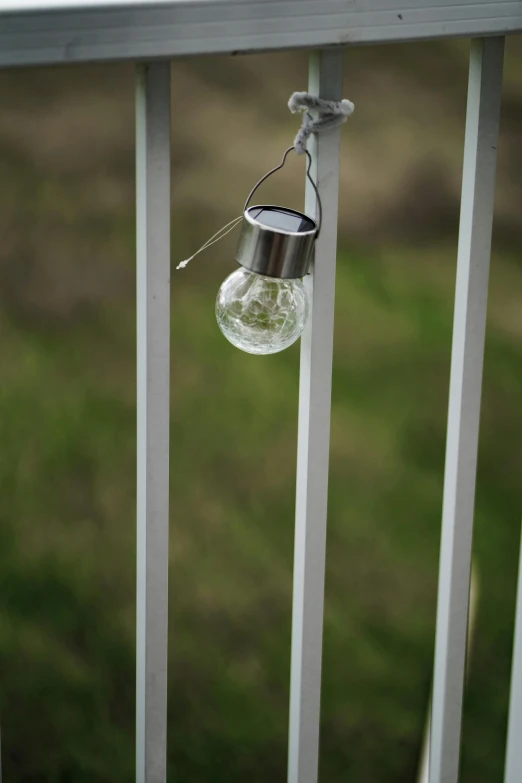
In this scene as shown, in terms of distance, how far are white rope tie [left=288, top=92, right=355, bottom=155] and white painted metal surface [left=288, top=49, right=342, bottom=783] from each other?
0.04 feet

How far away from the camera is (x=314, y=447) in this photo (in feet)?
2.63

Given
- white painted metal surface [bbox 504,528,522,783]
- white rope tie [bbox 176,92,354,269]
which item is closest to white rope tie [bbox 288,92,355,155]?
white rope tie [bbox 176,92,354,269]

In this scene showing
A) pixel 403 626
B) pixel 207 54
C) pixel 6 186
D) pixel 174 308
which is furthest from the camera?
pixel 403 626

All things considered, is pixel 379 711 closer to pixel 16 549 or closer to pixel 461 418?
pixel 16 549

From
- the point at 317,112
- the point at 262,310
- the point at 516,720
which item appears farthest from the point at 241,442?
the point at 317,112

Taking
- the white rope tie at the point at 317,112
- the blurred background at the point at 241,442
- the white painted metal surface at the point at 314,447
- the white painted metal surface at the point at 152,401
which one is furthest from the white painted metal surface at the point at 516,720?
the blurred background at the point at 241,442

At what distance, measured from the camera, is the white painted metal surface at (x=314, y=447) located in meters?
0.73

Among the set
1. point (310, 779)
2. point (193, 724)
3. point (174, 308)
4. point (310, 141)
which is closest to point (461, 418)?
point (310, 141)

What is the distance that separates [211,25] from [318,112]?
125 millimetres

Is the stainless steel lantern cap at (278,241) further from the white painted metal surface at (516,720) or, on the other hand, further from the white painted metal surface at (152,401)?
the white painted metal surface at (516,720)

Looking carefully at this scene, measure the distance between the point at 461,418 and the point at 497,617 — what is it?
4.11ft

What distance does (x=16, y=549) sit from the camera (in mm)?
1874

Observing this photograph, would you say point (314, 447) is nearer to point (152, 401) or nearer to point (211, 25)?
point (152, 401)

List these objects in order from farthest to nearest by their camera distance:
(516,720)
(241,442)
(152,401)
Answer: (241,442) → (516,720) → (152,401)
